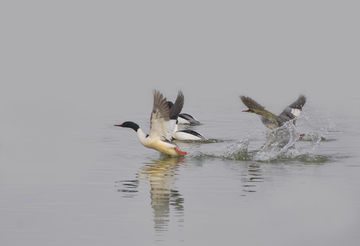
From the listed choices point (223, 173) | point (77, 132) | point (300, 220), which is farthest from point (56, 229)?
point (77, 132)

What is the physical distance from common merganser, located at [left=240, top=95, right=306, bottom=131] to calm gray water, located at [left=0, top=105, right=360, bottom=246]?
1.50 feet

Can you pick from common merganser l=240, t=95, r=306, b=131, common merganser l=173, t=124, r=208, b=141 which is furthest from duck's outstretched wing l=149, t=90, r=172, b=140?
common merganser l=173, t=124, r=208, b=141

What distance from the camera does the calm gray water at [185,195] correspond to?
674 centimetres

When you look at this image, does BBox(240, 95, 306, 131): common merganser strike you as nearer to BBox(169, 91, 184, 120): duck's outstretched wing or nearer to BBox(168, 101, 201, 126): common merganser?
BBox(169, 91, 184, 120): duck's outstretched wing

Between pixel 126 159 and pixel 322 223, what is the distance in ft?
19.7

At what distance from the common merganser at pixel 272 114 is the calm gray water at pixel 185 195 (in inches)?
18.0

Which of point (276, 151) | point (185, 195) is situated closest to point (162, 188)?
Result: point (185, 195)

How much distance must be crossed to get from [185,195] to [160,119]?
383 cm

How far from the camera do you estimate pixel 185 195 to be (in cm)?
859

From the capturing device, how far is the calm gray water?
6738 millimetres

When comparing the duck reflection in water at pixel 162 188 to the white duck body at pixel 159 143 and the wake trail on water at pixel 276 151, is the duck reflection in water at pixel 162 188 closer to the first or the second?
the white duck body at pixel 159 143

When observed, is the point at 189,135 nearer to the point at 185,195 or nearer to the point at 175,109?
the point at 175,109

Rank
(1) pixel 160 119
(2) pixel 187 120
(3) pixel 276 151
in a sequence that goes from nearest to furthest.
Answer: (1) pixel 160 119
(3) pixel 276 151
(2) pixel 187 120

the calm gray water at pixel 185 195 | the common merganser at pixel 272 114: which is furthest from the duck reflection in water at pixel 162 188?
the common merganser at pixel 272 114
